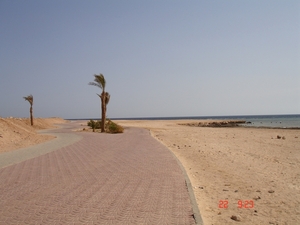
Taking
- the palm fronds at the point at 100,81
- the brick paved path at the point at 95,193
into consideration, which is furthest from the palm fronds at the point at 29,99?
the brick paved path at the point at 95,193

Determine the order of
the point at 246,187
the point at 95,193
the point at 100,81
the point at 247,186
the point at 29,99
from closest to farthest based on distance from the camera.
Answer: the point at 95,193 → the point at 246,187 → the point at 247,186 → the point at 100,81 → the point at 29,99

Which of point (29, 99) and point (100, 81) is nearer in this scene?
point (100, 81)

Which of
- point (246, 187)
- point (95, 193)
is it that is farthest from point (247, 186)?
point (95, 193)

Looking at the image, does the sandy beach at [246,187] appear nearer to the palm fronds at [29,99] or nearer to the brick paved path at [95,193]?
the brick paved path at [95,193]

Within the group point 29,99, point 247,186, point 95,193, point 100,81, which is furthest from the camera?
point 29,99

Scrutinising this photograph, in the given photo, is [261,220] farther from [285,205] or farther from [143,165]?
[143,165]

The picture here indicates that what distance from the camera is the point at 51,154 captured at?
40.7 feet

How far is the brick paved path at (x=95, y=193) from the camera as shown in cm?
483

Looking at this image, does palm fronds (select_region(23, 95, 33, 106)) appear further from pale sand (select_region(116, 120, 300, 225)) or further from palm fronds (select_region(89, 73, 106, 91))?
pale sand (select_region(116, 120, 300, 225))

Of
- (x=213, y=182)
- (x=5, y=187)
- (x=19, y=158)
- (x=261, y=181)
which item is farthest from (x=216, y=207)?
(x=19, y=158)

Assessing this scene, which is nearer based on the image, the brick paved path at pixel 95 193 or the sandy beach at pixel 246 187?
the brick paved path at pixel 95 193

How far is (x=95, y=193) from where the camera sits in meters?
6.21

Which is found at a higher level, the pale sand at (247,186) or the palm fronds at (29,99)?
the palm fronds at (29,99)

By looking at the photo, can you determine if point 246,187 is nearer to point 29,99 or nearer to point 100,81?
point 100,81
